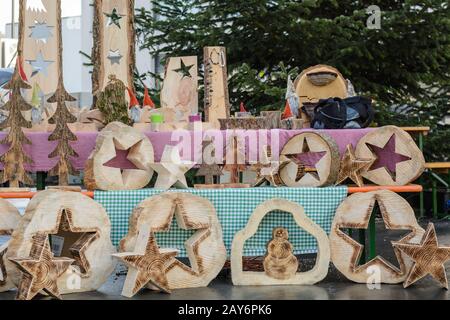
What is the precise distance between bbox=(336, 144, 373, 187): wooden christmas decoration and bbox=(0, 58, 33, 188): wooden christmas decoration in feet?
6.87

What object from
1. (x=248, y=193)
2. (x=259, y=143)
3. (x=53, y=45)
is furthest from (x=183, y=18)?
(x=248, y=193)

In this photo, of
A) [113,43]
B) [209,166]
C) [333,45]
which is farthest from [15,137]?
[333,45]

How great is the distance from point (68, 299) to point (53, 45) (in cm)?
346

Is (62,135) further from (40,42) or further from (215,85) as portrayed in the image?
(40,42)

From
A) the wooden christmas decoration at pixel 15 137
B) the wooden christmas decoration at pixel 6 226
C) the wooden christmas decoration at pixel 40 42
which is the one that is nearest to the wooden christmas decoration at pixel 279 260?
the wooden christmas decoration at pixel 6 226

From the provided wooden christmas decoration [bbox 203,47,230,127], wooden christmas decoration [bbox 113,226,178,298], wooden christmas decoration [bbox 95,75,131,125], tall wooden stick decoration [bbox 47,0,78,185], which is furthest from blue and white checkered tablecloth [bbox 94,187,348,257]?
wooden christmas decoration [bbox 203,47,230,127]

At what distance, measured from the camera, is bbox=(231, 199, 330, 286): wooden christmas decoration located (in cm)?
433

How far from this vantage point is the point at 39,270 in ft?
12.5

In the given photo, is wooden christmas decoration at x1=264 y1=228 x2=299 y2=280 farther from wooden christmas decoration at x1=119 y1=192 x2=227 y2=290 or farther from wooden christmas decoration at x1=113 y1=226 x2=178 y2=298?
wooden christmas decoration at x1=113 y1=226 x2=178 y2=298

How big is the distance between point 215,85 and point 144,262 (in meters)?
2.17

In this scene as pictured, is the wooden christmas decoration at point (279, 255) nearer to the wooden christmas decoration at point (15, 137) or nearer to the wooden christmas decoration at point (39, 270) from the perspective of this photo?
the wooden christmas decoration at point (39, 270)

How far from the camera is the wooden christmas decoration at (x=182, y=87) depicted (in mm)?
5965
